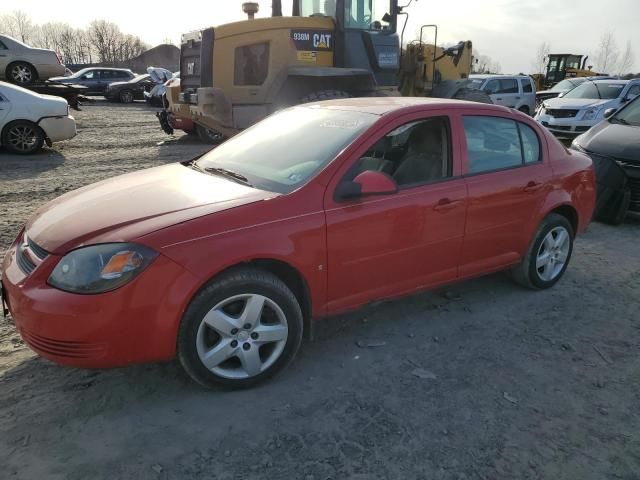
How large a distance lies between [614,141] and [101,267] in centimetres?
665

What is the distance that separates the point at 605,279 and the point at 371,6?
22.5 feet

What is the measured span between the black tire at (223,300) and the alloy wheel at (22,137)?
926 centimetres

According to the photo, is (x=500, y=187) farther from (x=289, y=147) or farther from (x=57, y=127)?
(x=57, y=127)

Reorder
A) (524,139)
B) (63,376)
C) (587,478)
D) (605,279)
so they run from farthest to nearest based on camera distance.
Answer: (605,279), (524,139), (63,376), (587,478)

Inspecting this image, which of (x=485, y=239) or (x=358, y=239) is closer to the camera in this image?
(x=358, y=239)

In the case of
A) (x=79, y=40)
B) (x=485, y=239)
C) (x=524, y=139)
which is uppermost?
(x=79, y=40)

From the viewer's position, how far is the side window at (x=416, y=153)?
11.6 feet

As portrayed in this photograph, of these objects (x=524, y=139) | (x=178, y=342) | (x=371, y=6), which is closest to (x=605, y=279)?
(x=524, y=139)

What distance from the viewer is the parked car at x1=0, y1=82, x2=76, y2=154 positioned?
9.61 meters

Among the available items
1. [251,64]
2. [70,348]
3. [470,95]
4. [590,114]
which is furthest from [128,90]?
[70,348]

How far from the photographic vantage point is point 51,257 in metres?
2.59

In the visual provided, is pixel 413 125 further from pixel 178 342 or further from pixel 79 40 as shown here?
pixel 79 40

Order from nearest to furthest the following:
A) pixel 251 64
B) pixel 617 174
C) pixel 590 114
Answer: pixel 617 174 < pixel 251 64 < pixel 590 114

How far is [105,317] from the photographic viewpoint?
2.47 meters
